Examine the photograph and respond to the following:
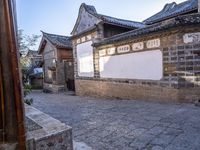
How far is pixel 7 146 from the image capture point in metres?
1.84

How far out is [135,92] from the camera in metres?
8.96

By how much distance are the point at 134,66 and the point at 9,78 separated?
24.9 feet

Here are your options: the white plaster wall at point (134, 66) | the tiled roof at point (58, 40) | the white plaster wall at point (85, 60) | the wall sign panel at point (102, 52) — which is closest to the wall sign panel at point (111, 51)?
the white plaster wall at point (134, 66)

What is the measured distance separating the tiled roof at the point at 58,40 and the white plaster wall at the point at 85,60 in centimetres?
416

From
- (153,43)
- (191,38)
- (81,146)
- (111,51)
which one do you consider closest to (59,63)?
(111,51)

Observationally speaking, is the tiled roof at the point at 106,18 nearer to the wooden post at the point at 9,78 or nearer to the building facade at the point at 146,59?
the building facade at the point at 146,59

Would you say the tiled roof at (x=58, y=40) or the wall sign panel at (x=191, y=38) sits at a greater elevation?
the tiled roof at (x=58, y=40)

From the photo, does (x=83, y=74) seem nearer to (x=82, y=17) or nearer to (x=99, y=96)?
(x=99, y=96)

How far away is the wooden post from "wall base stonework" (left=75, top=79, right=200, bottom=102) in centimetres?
644

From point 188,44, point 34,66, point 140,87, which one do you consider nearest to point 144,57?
point 140,87

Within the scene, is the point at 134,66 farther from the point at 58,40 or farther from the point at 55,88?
the point at 58,40

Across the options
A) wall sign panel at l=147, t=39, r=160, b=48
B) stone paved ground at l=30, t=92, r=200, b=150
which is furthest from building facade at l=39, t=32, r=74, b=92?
stone paved ground at l=30, t=92, r=200, b=150

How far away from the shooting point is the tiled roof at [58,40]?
1775cm

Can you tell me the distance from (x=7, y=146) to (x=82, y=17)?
1269 cm
